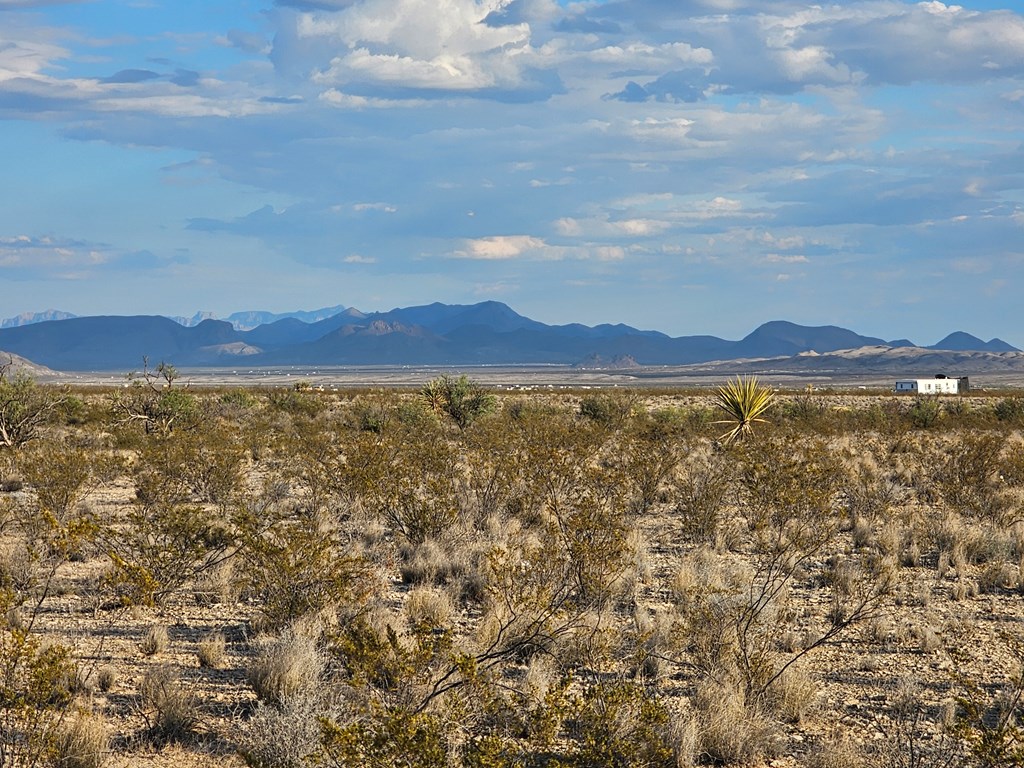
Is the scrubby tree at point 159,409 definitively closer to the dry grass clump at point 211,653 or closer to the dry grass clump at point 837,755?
the dry grass clump at point 211,653

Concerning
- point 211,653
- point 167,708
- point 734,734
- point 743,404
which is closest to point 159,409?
point 743,404

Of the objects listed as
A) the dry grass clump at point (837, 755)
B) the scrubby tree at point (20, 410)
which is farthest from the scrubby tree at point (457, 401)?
the dry grass clump at point (837, 755)

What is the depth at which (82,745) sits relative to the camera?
608cm

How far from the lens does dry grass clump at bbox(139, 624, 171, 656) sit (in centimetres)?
858

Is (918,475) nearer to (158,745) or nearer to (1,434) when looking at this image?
(158,745)

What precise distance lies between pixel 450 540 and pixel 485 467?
3.17 metres

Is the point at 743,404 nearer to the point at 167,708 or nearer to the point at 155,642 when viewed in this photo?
the point at 155,642

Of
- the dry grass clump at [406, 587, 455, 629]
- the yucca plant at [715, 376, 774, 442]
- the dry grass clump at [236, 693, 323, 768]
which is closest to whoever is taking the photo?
the dry grass clump at [236, 693, 323, 768]

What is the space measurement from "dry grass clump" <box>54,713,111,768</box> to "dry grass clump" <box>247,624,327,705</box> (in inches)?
50.0

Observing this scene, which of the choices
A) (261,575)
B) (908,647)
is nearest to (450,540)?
(261,575)

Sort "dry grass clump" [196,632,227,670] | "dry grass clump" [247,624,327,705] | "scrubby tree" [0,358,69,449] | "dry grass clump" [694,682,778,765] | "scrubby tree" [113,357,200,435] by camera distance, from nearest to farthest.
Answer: "dry grass clump" [694,682,778,765]
"dry grass clump" [247,624,327,705]
"dry grass clump" [196,632,227,670]
"scrubby tree" [0,358,69,449]
"scrubby tree" [113,357,200,435]

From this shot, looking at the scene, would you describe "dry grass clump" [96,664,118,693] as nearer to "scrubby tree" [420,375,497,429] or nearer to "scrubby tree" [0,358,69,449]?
"scrubby tree" [0,358,69,449]

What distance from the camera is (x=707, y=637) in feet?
27.0

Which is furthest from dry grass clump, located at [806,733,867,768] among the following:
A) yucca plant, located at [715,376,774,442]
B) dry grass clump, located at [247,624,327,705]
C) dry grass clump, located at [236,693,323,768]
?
yucca plant, located at [715,376,774,442]
